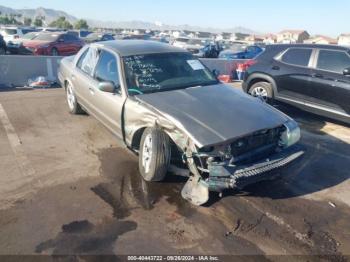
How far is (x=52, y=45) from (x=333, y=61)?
14.8 metres

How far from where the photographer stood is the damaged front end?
3615 millimetres

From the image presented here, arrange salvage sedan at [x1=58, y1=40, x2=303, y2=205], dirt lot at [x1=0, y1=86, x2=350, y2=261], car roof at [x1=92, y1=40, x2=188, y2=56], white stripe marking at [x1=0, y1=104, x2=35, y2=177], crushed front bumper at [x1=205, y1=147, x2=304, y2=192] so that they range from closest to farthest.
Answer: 1. dirt lot at [x1=0, y1=86, x2=350, y2=261]
2. crushed front bumper at [x1=205, y1=147, x2=304, y2=192]
3. salvage sedan at [x1=58, y1=40, x2=303, y2=205]
4. white stripe marking at [x1=0, y1=104, x2=35, y2=177]
5. car roof at [x1=92, y1=40, x2=188, y2=56]

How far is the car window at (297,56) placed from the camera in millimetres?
7418

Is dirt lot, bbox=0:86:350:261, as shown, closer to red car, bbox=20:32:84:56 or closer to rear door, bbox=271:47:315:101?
rear door, bbox=271:47:315:101

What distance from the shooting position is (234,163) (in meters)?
3.75

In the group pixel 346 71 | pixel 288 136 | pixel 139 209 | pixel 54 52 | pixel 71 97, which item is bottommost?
pixel 139 209

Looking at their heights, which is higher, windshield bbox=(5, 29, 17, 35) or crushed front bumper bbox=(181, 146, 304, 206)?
windshield bbox=(5, 29, 17, 35)

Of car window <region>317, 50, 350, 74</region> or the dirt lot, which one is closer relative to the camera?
the dirt lot

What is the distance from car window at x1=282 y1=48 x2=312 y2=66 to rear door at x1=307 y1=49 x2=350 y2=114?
0.24 metres

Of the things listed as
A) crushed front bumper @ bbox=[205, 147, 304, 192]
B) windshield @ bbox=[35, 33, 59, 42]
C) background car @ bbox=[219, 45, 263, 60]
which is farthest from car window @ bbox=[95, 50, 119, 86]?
background car @ bbox=[219, 45, 263, 60]

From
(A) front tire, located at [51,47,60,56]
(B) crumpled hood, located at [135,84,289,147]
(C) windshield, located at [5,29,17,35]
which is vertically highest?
(B) crumpled hood, located at [135,84,289,147]

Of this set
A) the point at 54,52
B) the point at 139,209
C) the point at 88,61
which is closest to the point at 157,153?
the point at 139,209

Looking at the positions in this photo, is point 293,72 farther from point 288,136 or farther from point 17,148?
point 17,148

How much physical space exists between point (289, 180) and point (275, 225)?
1222mm
